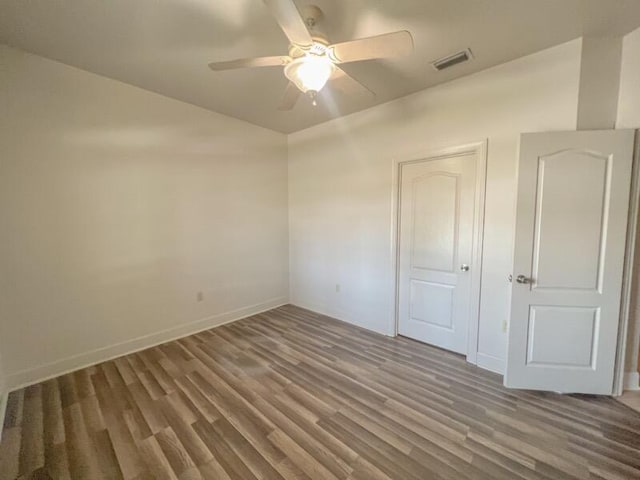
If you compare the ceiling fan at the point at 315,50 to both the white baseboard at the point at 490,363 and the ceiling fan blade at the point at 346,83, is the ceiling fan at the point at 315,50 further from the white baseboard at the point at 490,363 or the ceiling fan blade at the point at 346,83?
the white baseboard at the point at 490,363

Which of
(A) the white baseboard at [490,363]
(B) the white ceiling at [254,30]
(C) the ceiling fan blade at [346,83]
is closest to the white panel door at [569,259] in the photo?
(A) the white baseboard at [490,363]

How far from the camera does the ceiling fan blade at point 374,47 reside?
1.34 meters

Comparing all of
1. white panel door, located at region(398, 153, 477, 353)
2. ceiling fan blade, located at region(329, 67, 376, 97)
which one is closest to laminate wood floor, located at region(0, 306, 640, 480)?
white panel door, located at region(398, 153, 477, 353)

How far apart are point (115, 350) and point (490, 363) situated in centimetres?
371

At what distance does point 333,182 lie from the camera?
3.65 metres

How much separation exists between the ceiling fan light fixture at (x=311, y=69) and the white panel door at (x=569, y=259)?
66.3 inches

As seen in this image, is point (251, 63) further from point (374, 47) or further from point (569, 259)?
point (569, 259)

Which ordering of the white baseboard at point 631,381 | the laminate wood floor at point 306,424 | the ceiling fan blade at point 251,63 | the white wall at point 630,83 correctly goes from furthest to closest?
the white baseboard at point 631,381, the white wall at point 630,83, the ceiling fan blade at point 251,63, the laminate wood floor at point 306,424

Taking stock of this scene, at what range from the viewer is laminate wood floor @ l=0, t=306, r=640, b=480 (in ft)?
4.91

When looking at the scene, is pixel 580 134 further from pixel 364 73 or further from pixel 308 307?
pixel 308 307

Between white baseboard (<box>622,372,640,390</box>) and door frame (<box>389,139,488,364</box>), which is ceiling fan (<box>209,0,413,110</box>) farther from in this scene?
white baseboard (<box>622,372,640,390</box>)

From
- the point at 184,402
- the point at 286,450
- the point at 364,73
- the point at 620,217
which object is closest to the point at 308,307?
the point at 184,402

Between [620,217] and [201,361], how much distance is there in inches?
147

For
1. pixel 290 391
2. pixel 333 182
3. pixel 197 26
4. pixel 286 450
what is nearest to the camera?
pixel 286 450
